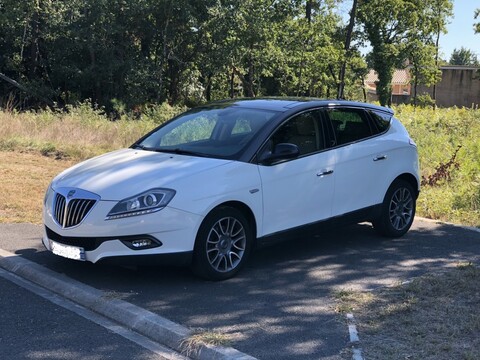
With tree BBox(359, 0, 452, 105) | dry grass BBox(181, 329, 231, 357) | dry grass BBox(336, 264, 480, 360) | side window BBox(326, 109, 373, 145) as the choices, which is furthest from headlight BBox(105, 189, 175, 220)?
tree BBox(359, 0, 452, 105)

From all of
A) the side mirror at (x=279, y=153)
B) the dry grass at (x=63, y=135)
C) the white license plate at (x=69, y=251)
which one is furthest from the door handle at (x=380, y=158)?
the dry grass at (x=63, y=135)

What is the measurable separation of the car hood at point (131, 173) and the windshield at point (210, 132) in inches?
9.8

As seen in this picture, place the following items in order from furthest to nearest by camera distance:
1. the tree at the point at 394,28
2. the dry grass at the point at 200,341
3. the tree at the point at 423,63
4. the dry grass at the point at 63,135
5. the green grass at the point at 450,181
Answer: the tree at the point at 423,63 < the tree at the point at 394,28 < the dry grass at the point at 63,135 < the green grass at the point at 450,181 < the dry grass at the point at 200,341

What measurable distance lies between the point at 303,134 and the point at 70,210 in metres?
2.58

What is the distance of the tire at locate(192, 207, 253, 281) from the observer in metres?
5.07

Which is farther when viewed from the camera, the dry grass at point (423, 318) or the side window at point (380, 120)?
the side window at point (380, 120)

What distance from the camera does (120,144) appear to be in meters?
14.9

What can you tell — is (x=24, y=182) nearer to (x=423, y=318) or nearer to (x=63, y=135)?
(x=63, y=135)

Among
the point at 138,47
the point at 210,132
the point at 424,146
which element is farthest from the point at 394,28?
the point at 210,132

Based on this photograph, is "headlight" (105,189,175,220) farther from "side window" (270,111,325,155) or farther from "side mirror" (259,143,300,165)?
"side window" (270,111,325,155)

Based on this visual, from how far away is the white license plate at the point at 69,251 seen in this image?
5008 millimetres

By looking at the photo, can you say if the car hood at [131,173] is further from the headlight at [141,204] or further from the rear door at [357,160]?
the rear door at [357,160]

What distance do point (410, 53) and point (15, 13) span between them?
38.0 metres

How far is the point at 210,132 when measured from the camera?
614cm
